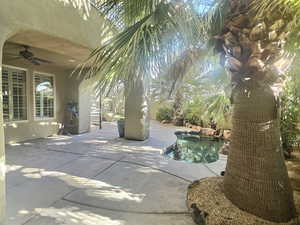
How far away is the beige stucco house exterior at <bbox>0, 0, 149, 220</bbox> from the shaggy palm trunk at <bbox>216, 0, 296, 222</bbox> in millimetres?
2584

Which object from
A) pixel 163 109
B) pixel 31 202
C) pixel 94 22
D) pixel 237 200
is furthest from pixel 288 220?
pixel 163 109

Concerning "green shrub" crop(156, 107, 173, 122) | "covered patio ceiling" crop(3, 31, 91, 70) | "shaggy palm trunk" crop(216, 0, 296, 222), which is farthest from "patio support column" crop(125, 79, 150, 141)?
"green shrub" crop(156, 107, 173, 122)

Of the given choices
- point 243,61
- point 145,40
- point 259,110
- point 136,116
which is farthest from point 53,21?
point 136,116

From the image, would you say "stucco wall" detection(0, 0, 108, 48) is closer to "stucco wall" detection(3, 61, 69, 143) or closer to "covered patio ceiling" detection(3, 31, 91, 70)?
"covered patio ceiling" detection(3, 31, 91, 70)

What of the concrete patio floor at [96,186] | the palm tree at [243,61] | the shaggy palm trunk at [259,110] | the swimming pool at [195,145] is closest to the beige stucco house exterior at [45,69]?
the concrete patio floor at [96,186]

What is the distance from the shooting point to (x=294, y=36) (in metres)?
3.05

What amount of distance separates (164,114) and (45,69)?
990 cm

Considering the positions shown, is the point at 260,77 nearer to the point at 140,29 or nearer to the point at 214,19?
the point at 214,19

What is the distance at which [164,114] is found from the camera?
16.2 meters

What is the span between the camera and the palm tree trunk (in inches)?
109

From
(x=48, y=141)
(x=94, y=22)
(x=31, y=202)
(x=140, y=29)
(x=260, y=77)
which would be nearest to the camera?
(x=140, y=29)

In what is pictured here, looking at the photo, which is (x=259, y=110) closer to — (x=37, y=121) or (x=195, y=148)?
(x=195, y=148)

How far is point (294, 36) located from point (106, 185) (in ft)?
14.3

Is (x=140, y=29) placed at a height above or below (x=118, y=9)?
below
